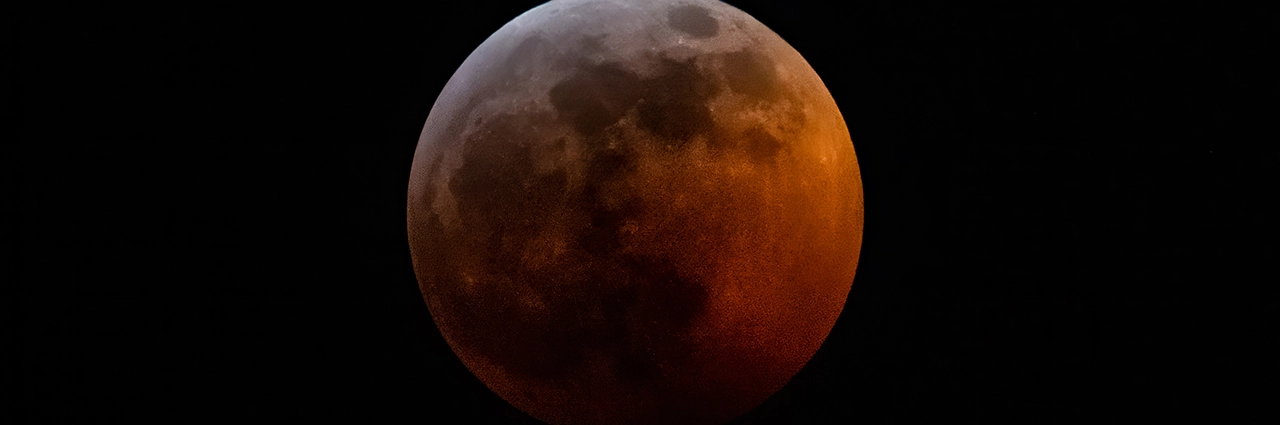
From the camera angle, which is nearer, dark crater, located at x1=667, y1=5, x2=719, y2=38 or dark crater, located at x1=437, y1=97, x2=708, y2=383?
dark crater, located at x1=437, y1=97, x2=708, y2=383

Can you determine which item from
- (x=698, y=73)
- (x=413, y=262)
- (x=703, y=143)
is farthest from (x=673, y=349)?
(x=413, y=262)

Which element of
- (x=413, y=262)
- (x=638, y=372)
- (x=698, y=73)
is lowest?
(x=638, y=372)

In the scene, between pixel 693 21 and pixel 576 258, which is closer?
pixel 576 258

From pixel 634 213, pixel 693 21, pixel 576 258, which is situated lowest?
pixel 576 258

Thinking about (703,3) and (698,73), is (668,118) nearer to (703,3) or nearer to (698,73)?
(698,73)

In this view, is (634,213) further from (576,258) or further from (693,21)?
(693,21)

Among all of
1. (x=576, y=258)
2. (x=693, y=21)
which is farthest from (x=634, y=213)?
(x=693, y=21)

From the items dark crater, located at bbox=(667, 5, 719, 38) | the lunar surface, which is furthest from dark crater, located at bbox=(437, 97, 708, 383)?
dark crater, located at bbox=(667, 5, 719, 38)

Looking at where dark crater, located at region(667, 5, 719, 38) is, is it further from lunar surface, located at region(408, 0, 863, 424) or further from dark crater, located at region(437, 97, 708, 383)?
dark crater, located at region(437, 97, 708, 383)
